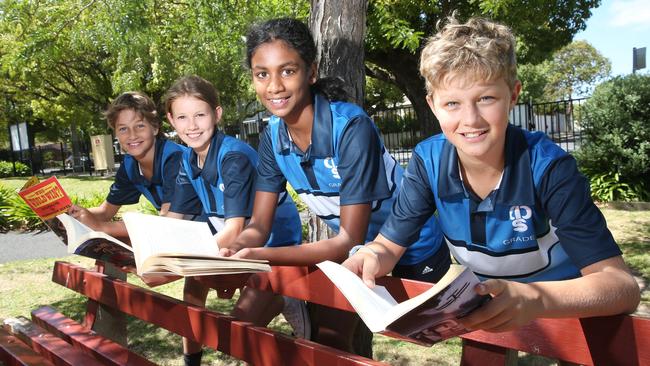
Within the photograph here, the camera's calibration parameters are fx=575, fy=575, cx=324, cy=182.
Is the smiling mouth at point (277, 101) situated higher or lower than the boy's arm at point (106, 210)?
higher

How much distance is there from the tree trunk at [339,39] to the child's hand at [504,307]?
2287 mm

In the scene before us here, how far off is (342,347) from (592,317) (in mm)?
1276

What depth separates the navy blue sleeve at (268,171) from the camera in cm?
249

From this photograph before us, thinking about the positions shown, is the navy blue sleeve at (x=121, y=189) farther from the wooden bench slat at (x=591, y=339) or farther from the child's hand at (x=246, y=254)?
the wooden bench slat at (x=591, y=339)

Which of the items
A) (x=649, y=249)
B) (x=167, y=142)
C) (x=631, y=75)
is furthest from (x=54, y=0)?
(x=631, y=75)

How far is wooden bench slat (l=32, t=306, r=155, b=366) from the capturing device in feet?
7.45

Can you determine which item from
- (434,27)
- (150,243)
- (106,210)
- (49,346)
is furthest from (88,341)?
(434,27)

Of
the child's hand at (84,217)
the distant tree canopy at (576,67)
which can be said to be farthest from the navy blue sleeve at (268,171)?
the distant tree canopy at (576,67)

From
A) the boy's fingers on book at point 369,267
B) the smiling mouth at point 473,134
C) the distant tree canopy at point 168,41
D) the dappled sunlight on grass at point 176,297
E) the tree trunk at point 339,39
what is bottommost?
the dappled sunlight on grass at point 176,297

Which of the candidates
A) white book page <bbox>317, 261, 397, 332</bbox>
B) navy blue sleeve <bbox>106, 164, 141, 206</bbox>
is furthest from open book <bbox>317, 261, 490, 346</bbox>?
navy blue sleeve <bbox>106, 164, 141, 206</bbox>

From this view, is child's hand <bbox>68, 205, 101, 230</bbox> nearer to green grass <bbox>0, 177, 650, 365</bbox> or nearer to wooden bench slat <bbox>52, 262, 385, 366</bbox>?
Result: wooden bench slat <bbox>52, 262, 385, 366</bbox>

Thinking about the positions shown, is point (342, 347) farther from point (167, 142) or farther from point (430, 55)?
point (167, 142)

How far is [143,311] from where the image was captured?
2465mm

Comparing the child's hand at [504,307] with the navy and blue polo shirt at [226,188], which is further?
the navy and blue polo shirt at [226,188]
